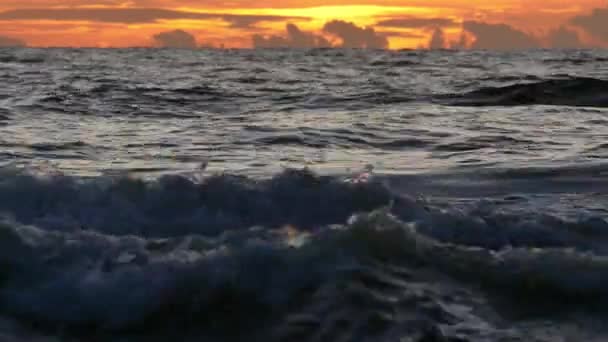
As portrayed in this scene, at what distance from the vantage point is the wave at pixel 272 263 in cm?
424

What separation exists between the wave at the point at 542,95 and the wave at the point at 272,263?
40.2ft

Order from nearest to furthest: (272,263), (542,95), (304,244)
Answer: (272,263) → (304,244) → (542,95)

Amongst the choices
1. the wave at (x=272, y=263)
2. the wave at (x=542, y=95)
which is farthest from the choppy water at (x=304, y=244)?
the wave at (x=542, y=95)

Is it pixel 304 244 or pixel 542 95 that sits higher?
pixel 304 244

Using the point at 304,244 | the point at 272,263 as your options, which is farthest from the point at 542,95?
the point at 272,263

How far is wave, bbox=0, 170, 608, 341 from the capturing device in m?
4.24

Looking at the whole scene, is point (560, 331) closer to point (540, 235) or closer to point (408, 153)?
point (540, 235)

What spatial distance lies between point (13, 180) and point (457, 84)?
59.4 feet

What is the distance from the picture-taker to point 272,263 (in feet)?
15.5

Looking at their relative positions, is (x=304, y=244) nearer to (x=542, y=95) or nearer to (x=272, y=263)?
(x=272, y=263)

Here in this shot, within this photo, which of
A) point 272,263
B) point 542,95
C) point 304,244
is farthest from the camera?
point 542,95

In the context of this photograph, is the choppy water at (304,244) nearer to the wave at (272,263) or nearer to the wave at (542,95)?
the wave at (272,263)

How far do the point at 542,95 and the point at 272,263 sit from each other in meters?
16.1

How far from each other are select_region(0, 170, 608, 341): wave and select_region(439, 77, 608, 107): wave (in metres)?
12.2
